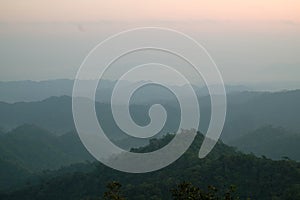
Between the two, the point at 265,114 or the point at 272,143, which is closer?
the point at 272,143

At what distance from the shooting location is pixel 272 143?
8038 centimetres

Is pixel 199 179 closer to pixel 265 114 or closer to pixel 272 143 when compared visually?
pixel 272 143

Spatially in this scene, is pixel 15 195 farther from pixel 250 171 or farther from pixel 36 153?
pixel 36 153

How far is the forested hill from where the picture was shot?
29.9 m

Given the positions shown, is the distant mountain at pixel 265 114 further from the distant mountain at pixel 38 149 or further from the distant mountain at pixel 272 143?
the distant mountain at pixel 38 149

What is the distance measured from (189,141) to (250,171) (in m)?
15.8

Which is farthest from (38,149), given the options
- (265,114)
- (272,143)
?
(265,114)

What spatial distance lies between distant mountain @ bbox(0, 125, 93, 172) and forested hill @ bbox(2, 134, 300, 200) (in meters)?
32.8

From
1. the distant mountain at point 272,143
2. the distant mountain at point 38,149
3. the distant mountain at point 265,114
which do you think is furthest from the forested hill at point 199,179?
the distant mountain at point 265,114

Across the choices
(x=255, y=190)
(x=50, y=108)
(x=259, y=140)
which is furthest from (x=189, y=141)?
(x=50, y=108)

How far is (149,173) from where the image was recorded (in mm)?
40656

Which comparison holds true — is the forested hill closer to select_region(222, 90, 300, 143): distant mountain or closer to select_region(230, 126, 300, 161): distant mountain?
select_region(230, 126, 300, 161): distant mountain

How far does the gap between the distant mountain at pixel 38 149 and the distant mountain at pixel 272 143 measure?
35.3m

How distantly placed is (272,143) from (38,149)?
158 ft
